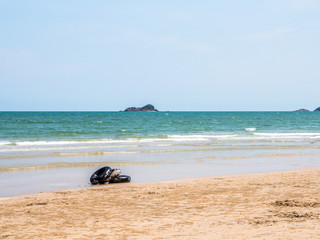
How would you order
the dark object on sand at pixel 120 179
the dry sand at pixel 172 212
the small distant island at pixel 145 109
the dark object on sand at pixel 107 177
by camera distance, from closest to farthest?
the dry sand at pixel 172 212 < the dark object on sand at pixel 107 177 < the dark object on sand at pixel 120 179 < the small distant island at pixel 145 109

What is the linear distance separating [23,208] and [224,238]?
469 cm

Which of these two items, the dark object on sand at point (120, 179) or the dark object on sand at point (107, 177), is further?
the dark object on sand at point (120, 179)

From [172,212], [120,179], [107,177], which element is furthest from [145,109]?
[172,212]

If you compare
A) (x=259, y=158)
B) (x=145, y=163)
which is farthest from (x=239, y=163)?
(x=145, y=163)

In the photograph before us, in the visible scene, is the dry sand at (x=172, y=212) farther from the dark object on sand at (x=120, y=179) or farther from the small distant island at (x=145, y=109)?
the small distant island at (x=145, y=109)

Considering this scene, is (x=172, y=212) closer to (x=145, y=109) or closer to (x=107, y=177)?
(x=107, y=177)

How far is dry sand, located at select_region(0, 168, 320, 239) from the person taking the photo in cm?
670

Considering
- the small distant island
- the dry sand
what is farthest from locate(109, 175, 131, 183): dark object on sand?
the small distant island

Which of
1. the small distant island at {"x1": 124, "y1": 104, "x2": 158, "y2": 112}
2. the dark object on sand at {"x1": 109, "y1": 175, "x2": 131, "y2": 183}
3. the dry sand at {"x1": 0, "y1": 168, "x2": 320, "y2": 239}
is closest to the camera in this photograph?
the dry sand at {"x1": 0, "y1": 168, "x2": 320, "y2": 239}

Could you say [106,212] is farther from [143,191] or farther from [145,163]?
[145,163]

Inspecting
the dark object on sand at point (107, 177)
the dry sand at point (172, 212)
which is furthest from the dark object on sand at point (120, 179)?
the dry sand at point (172, 212)

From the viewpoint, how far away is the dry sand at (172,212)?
6703 millimetres

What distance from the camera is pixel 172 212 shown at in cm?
825

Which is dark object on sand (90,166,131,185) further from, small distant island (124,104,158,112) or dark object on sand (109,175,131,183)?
small distant island (124,104,158,112)
